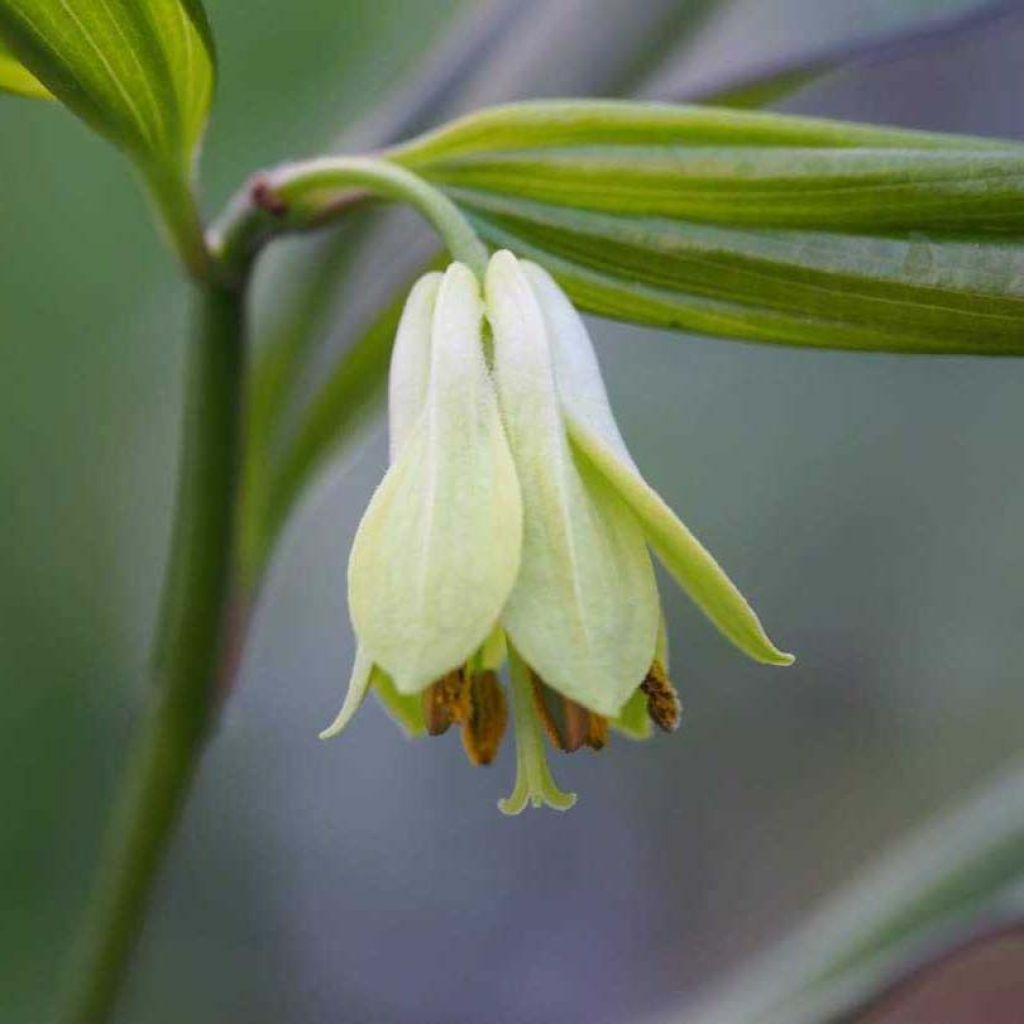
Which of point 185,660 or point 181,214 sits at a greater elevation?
point 181,214

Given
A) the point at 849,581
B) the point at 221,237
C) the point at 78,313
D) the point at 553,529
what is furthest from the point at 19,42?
the point at 849,581

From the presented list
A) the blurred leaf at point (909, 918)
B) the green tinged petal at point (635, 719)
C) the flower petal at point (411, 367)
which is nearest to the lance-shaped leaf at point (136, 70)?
the flower petal at point (411, 367)

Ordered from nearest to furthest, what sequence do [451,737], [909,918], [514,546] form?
[514,546]
[909,918]
[451,737]

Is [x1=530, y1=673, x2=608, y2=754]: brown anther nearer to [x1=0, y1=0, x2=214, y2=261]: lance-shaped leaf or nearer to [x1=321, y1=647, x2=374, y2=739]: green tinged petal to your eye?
[x1=321, y1=647, x2=374, y2=739]: green tinged petal

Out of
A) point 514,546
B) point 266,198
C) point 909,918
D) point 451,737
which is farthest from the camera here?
point 451,737

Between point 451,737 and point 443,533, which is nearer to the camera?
point 443,533

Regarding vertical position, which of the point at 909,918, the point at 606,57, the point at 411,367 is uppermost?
the point at 606,57

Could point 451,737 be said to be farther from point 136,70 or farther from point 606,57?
point 136,70

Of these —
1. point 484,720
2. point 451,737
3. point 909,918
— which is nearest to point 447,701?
point 484,720
